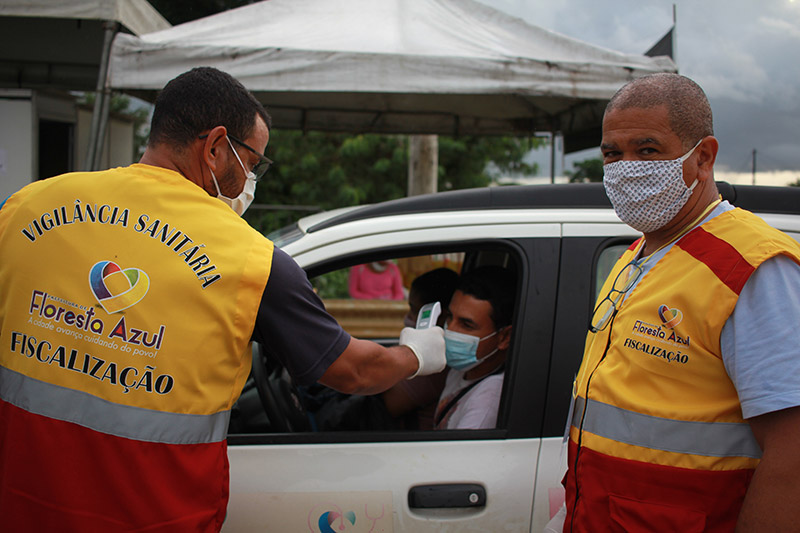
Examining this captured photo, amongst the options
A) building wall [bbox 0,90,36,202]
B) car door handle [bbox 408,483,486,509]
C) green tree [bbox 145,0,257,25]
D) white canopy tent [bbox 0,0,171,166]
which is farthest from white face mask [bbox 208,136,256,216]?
green tree [bbox 145,0,257,25]

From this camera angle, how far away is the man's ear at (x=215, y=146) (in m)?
1.57

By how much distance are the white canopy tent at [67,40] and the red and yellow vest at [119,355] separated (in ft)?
12.4

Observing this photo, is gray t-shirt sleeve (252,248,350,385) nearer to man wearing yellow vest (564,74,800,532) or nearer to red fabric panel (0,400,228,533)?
red fabric panel (0,400,228,533)

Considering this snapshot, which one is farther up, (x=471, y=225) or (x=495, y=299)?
(x=471, y=225)

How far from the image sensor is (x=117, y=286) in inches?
53.1

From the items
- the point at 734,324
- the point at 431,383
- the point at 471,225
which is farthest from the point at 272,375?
the point at 734,324

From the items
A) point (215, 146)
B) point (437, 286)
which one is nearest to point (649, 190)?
point (215, 146)

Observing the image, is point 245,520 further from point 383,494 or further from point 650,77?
point 650,77

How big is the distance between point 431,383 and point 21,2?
15.6 feet

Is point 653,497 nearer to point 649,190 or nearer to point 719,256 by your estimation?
point 719,256

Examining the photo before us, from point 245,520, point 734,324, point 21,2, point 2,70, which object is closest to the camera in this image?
point 734,324

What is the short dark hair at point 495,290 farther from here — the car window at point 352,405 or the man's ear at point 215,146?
the man's ear at point 215,146

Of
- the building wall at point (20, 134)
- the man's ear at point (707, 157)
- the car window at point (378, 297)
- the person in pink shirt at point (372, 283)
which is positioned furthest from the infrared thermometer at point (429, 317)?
the building wall at point (20, 134)

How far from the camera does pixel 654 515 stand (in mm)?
1266
